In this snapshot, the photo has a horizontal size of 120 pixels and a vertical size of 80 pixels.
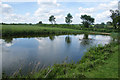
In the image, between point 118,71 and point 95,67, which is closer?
point 118,71

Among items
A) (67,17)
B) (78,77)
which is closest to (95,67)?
(78,77)

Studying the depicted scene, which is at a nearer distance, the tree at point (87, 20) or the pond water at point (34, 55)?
the pond water at point (34, 55)

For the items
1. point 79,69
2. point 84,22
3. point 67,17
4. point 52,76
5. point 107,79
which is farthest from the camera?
point 67,17

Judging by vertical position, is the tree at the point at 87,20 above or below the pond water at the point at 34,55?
above

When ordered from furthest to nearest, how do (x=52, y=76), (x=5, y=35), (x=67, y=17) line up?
(x=67, y=17)
(x=5, y=35)
(x=52, y=76)

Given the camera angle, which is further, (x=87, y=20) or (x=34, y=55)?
(x=87, y=20)

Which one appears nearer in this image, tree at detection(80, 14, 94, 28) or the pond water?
the pond water

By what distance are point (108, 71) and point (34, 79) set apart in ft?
12.0

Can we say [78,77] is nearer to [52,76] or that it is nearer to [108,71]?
[52,76]

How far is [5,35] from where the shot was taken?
18.7 m

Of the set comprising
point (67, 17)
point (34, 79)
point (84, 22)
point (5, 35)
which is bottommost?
point (34, 79)

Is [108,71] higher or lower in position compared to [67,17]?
lower

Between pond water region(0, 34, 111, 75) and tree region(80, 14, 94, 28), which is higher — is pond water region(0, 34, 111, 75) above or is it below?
below

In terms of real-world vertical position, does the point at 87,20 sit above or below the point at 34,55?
above
